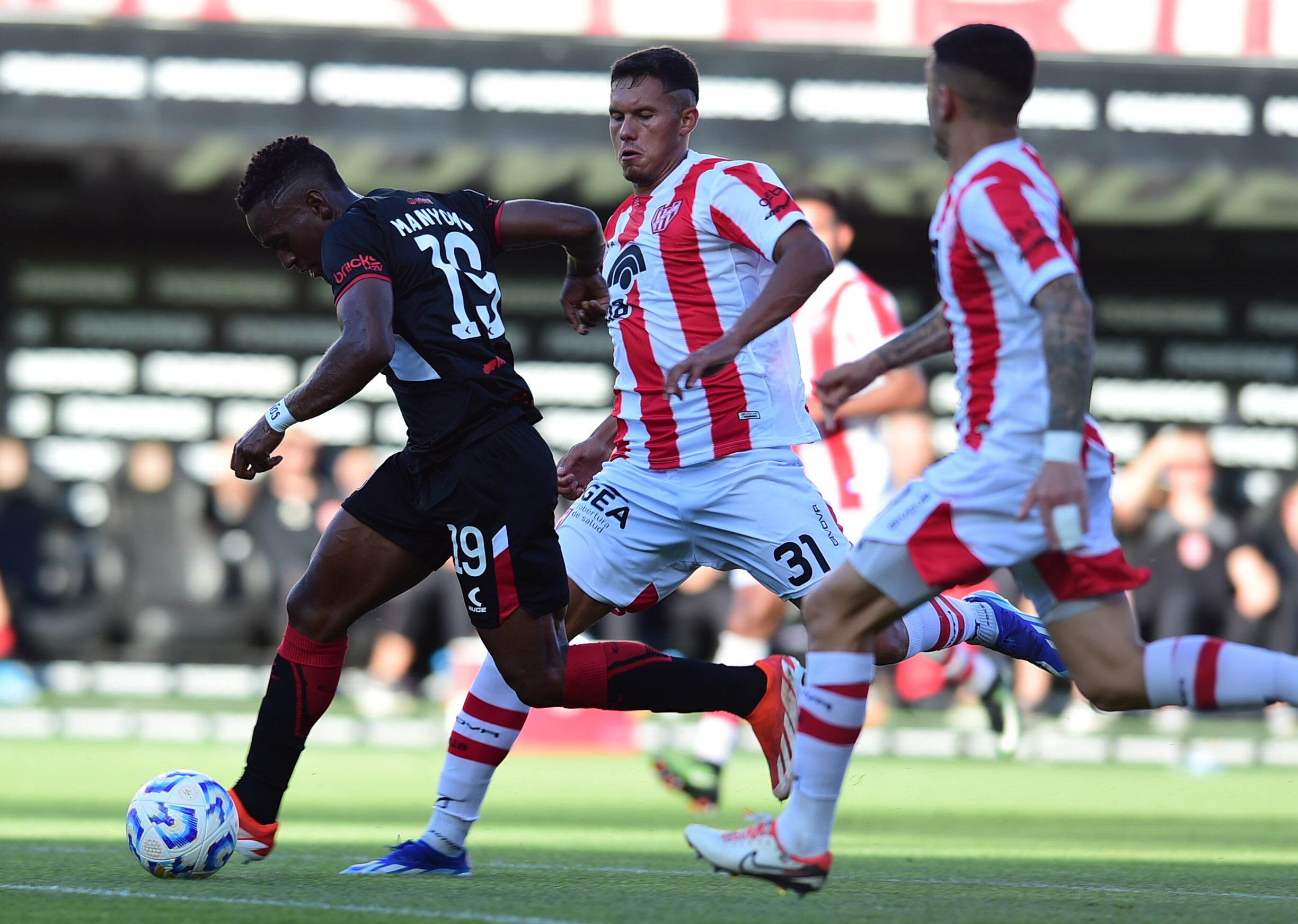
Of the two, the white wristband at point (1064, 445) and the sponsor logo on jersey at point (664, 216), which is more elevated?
the sponsor logo on jersey at point (664, 216)

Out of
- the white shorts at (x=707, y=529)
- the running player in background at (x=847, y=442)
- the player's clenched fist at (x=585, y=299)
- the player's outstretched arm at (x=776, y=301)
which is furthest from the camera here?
the running player in background at (x=847, y=442)

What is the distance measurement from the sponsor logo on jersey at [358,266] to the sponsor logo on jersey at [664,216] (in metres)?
1.01

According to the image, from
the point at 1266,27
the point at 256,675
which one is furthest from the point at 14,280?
the point at 1266,27

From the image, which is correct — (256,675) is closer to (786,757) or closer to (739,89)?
(739,89)

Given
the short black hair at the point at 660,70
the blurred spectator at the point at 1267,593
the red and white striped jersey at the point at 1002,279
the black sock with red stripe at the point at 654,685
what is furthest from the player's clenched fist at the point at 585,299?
the blurred spectator at the point at 1267,593

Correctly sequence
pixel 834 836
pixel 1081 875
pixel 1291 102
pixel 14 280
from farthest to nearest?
pixel 14 280
pixel 1291 102
pixel 834 836
pixel 1081 875

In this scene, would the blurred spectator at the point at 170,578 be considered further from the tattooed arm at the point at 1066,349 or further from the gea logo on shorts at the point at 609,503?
the tattooed arm at the point at 1066,349

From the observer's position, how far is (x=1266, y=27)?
14414mm

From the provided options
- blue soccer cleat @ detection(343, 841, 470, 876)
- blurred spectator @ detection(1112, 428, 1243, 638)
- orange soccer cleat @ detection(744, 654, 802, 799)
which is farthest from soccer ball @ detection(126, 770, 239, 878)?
blurred spectator @ detection(1112, 428, 1243, 638)

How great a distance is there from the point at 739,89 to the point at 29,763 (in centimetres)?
725

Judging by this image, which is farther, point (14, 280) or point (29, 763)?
point (14, 280)

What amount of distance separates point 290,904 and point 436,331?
172cm

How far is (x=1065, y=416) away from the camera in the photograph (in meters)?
4.25

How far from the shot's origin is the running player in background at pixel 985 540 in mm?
4480
